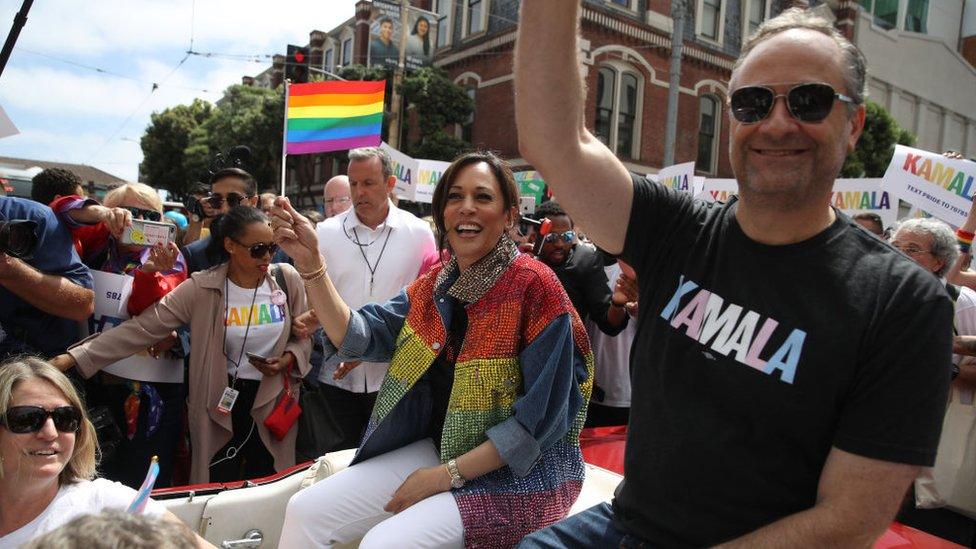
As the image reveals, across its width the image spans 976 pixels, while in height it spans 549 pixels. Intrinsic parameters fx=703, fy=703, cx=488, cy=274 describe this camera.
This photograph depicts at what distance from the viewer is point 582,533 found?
1771 millimetres

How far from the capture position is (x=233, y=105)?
3141 centimetres

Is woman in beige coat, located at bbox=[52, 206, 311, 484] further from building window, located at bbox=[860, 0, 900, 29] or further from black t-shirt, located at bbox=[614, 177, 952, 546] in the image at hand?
building window, located at bbox=[860, 0, 900, 29]

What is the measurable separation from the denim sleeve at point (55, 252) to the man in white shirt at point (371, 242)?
1.28 metres

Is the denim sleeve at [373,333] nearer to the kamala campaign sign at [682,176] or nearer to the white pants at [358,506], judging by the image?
the white pants at [358,506]

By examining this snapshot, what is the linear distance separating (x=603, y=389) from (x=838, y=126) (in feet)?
10.7

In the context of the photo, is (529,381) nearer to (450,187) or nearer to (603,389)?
(450,187)

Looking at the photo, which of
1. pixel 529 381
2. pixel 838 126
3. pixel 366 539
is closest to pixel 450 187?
pixel 529 381

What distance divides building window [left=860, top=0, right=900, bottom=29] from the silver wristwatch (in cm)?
3158

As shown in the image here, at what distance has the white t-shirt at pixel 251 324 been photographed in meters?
3.84

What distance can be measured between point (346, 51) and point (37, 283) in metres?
33.6

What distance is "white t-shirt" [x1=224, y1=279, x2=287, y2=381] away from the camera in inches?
151

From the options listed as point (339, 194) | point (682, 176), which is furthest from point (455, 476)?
point (682, 176)

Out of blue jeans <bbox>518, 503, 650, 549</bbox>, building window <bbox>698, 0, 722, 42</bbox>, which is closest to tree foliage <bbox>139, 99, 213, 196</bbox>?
building window <bbox>698, 0, 722, 42</bbox>

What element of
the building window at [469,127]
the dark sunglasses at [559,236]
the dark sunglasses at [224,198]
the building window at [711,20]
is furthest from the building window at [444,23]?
the dark sunglasses at [559,236]
